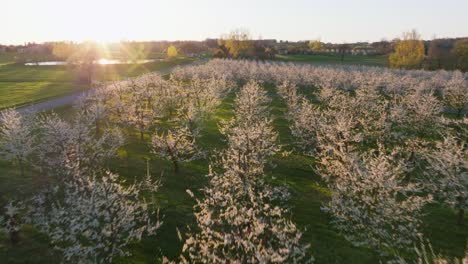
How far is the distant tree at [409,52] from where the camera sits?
4535 inches

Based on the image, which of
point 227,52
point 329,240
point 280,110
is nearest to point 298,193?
point 329,240

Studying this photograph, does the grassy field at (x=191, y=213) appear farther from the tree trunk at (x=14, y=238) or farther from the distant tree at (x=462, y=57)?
the distant tree at (x=462, y=57)

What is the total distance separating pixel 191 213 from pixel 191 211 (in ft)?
1.22

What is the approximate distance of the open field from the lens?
23078 mm

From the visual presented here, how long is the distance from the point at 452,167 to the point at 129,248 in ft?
77.4

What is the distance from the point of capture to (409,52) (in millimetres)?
116125

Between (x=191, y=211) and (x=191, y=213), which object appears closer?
(x=191, y=213)

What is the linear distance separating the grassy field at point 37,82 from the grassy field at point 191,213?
3467 centimetres

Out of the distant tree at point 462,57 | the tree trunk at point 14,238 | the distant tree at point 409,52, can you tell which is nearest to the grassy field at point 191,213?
the tree trunk at point 14,238

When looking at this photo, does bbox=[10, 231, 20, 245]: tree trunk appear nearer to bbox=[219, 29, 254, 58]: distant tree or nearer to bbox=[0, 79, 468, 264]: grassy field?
bbox=[0, 79, 468, 264]: grassy field

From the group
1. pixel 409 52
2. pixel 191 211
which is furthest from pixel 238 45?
pixel 191 211

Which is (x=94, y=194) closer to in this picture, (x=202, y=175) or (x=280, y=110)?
(x=202, y=175)

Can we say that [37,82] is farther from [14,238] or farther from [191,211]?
[191,211]

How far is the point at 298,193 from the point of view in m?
32.8
